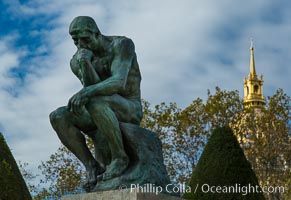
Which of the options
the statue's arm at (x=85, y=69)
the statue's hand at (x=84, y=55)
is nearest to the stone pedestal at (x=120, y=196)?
the statue's arm at (x=85, y=69)

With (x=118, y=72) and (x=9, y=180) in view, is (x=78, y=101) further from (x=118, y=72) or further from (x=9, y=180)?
(x=9, y=180)

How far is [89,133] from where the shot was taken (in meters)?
7.46

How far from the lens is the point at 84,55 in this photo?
7.16m

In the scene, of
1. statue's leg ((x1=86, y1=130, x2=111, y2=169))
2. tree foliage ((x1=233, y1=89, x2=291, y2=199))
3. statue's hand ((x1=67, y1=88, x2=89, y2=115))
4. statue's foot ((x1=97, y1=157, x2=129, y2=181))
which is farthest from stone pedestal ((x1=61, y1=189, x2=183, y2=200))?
tree foliage ((x1=233, y1=89, x2=291, y2=199))

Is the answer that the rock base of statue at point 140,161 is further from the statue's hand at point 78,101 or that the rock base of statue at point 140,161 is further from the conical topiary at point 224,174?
the conical topiary at point 224,174

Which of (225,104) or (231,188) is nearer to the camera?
(231,188)

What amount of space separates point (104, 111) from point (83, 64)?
0.68 m

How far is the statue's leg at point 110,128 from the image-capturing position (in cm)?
694

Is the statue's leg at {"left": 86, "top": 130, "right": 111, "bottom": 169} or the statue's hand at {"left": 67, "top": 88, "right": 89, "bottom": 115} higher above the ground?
the statue's hand at {"left": 67, "top": 88, "right": 89, "bottom": 115}

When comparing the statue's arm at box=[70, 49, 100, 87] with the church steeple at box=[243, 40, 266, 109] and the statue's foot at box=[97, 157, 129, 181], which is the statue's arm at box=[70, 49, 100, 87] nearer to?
the statue's foot at box=[97, 157, 129, 181]

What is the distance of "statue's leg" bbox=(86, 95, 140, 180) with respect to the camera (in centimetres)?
694

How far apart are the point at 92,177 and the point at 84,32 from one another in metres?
1.86

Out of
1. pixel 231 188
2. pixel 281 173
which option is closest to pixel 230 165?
pixel 231 188

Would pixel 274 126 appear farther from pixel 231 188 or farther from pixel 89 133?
pixel 89 133
